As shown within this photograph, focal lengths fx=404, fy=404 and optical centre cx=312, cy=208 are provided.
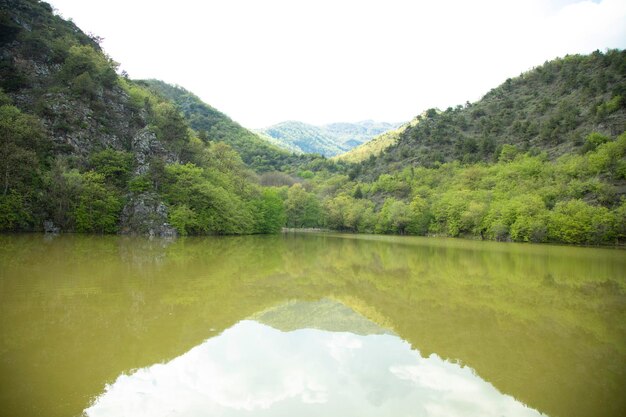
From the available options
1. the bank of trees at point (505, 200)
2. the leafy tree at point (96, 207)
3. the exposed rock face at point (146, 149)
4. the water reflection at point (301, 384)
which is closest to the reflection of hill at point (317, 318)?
the water reflection at point (301, 384)

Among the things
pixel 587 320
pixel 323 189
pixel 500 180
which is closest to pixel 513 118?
pixel 500 180

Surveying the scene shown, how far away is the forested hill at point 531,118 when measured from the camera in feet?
229

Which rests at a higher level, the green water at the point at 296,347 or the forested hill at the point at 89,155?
the forested hill at the point at 89,155

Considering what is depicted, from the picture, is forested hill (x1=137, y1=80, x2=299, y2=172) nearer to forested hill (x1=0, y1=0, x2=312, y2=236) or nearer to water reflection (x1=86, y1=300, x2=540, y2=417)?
forested hill (x1=0, y1=0, x2=312, y2=236)

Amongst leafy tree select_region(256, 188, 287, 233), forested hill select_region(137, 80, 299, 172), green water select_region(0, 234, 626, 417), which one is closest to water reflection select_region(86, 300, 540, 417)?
green water select_region(0, 234, 626, 417)

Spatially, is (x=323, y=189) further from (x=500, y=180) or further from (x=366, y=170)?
(x=500, y=180)

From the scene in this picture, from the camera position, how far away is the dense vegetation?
40188 millimetres

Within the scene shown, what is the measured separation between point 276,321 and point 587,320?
8386mm

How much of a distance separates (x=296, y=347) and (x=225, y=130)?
462 feet

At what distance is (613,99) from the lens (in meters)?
Result: 67.8

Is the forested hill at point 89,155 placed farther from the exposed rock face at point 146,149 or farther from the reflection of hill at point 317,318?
the reflection of hill at point 317,318

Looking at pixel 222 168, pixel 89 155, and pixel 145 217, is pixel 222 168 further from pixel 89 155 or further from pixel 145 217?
pixel 145 217

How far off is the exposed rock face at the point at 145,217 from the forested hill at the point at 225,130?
88305mm

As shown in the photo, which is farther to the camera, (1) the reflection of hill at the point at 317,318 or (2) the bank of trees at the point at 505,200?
(2) the bank of trees at the point at 505,200
